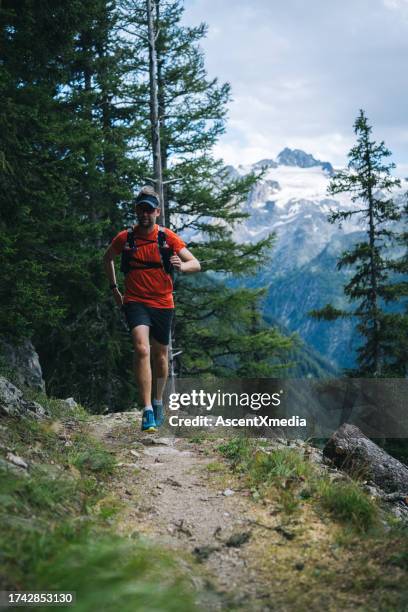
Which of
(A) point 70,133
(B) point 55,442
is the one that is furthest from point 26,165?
(B) point 55,442

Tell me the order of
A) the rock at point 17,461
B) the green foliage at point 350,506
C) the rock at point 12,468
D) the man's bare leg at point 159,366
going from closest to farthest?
the rock at point 12,468, the green foliage at point 350,506, the rock at point 17,461, the man's bare leg at point 159,366

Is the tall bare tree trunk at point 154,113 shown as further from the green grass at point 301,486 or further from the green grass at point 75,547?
the green grass at point 75,547

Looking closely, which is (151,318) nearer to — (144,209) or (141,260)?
(141,260)

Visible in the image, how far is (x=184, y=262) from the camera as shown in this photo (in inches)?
263

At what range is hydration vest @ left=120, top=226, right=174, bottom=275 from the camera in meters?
6.52

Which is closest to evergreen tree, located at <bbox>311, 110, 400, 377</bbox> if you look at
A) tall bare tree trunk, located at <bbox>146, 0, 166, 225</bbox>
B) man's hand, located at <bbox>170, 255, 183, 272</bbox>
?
tall bare tree trunk, located at <bbox>146, 0, 166, 225</bbox>

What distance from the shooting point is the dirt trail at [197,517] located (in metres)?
3.21

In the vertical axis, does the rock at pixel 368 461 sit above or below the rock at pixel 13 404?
below

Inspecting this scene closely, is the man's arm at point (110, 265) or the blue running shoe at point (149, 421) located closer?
the blue running shoe at point (149, 421)

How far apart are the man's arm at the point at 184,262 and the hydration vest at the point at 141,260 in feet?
0.41

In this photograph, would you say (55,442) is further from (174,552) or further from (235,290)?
(235,290)

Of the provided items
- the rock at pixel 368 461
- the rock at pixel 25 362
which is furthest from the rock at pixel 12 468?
the rock at pixel 25 362

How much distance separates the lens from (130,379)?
714 inches

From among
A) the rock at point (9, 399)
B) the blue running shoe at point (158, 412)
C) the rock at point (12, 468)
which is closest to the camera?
the rock at point (12, 468)
